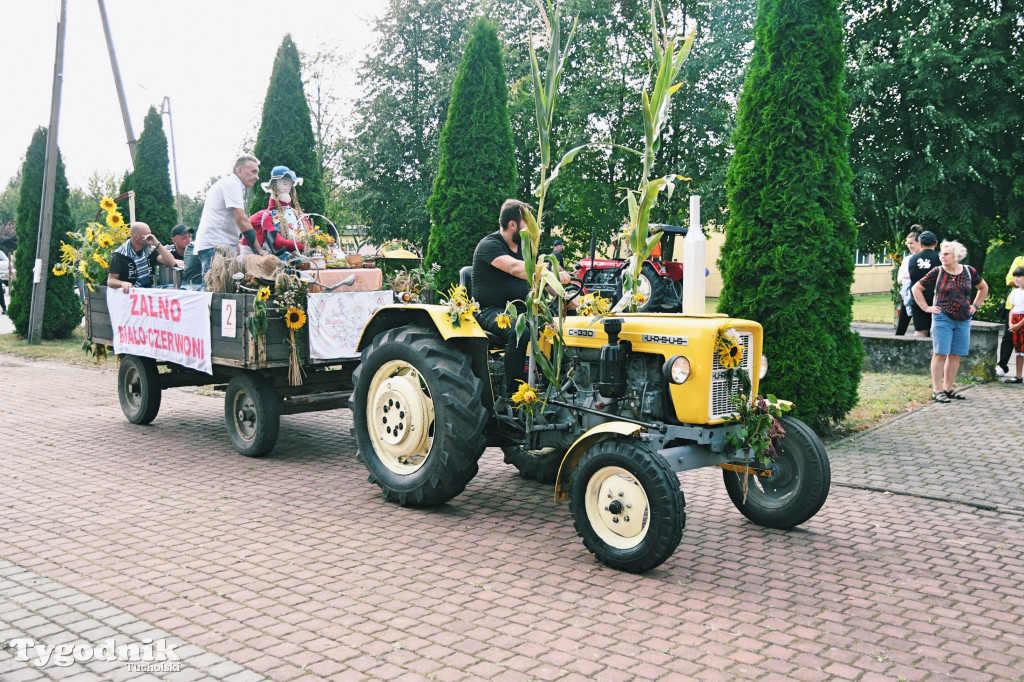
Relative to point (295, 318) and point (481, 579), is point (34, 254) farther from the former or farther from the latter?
point (481, 579)

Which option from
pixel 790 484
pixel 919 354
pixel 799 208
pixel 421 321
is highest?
pixel 799 208

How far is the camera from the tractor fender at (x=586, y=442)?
4781 mm

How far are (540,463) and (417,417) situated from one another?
1090 mm

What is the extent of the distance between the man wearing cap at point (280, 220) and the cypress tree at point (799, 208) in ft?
13.2

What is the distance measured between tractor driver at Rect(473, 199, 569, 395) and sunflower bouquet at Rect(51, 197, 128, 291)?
5091 millimetres

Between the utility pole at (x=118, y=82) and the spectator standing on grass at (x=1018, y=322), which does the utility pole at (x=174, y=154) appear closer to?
the utility pole at (x=118, y=82)

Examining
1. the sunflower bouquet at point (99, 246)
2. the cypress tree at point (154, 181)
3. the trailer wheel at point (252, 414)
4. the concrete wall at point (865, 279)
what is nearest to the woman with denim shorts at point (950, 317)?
the trailer wheel at point (252, 414)

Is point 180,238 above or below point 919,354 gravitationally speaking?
above

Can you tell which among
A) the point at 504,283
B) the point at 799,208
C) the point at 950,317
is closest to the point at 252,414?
the point at 504,283

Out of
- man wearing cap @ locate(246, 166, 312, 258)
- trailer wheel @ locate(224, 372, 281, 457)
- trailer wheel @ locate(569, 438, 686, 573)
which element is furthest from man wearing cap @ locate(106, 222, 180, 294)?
trailer wheel @ locate(569, 438, 686, 573)

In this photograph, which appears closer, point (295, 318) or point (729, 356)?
point (729, 356)

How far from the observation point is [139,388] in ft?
29.7

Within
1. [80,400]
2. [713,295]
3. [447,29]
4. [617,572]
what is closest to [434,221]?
[80,400]

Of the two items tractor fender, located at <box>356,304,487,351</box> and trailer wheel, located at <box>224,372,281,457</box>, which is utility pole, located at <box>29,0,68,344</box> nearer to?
trailer wheel, located at <box>224,372,281,457</box>
